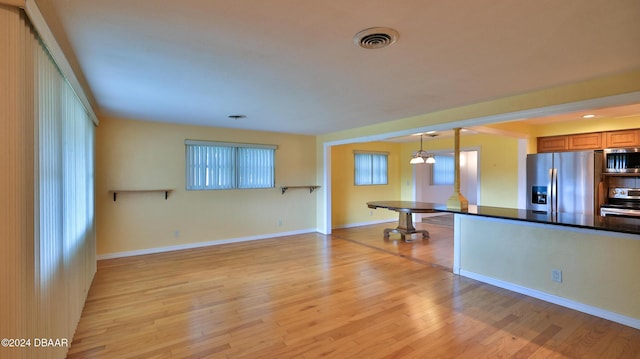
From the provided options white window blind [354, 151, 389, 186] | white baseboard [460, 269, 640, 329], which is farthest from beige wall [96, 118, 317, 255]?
white baseboard [460, 269, 640, 329]

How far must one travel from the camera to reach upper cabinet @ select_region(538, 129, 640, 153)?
4.57m

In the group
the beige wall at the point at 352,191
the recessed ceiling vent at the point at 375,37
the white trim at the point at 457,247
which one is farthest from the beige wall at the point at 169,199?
the recessed ceiling vent at the point at 375,37

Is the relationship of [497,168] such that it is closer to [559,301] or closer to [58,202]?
[559,301]

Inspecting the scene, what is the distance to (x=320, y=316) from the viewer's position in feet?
9.12

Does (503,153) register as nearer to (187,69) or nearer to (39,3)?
(187,69)

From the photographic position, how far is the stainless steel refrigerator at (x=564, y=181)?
15.1ft

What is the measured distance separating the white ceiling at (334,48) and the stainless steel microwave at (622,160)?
295 cm

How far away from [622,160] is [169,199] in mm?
7430

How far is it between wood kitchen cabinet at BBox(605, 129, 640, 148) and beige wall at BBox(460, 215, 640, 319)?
298cm

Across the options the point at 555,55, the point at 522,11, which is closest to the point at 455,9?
the point at 522,11

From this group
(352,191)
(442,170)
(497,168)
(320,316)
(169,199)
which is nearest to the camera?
(320,316)

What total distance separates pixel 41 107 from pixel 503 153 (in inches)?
281

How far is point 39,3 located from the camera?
151 cm

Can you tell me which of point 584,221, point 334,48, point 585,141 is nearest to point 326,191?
point 584,221
